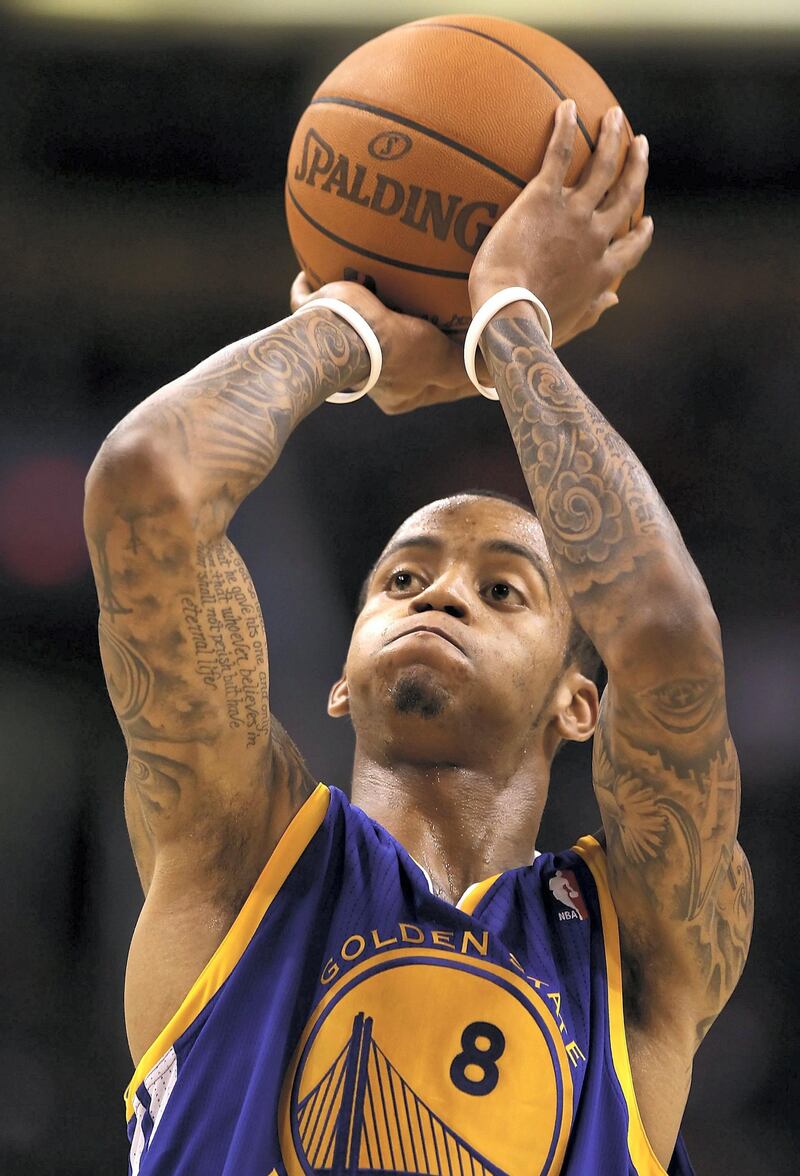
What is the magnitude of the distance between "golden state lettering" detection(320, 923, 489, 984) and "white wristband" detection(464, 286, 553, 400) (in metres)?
0.82

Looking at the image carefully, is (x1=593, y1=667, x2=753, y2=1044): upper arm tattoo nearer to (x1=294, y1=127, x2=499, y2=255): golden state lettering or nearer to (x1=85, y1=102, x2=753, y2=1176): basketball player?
(x1=85, y1=102, x2=753, y2=1176): basketball player

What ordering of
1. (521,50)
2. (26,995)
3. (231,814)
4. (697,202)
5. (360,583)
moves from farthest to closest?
1. (697,202)
2. (360,583)
3. (26,995)
4. (521,50)
5. (231,814)

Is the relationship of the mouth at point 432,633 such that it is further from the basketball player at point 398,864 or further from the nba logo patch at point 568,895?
the nba logo patch at point 568,895

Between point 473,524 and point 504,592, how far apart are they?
148 millimetres

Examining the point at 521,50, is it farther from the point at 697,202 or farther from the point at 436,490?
the point at 697,202

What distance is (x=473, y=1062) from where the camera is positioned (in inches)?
76.9

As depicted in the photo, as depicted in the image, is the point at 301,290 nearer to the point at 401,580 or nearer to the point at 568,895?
the point at 401,580

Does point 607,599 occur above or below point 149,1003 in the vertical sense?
above

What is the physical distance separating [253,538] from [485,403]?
33.7 inches

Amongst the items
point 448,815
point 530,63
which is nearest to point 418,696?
point 448,815

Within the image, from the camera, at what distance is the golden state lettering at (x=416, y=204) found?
219 centimetres

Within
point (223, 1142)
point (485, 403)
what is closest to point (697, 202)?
point (485, 403)

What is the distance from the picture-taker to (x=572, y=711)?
8.64 feet

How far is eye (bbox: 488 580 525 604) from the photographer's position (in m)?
2.48
